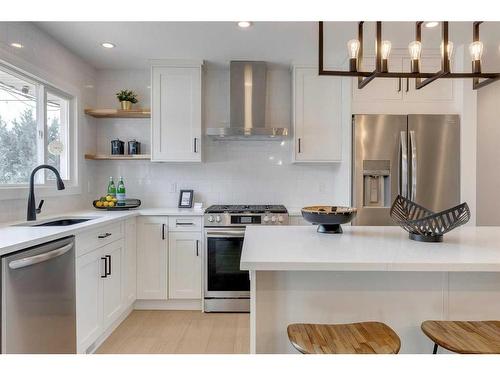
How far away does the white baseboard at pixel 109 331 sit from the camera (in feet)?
7.79

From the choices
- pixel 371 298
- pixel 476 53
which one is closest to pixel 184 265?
pixel 371 298

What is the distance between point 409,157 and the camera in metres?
2.96

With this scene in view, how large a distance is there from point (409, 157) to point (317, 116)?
0.97 m

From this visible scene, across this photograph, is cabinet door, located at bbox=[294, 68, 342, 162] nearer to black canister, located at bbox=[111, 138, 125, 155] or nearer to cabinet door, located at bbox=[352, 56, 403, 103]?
cabinet door, located at bbox=[352, 56, 403, 103]

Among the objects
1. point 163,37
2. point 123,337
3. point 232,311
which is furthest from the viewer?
point 232,311

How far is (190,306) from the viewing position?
10.8 feet

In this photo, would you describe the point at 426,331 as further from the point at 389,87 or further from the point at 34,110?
the point at 34,110

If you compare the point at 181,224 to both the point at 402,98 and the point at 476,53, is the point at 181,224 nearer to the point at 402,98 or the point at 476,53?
the point at 402,98

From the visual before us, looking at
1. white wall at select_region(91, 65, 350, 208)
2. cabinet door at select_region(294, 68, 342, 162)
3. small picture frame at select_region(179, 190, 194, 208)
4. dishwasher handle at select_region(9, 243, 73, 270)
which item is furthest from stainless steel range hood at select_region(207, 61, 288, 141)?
dishwasher handle at select_region(9, 243, 73, 270)

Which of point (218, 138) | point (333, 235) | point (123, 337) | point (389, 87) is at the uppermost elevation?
point (389, 87)

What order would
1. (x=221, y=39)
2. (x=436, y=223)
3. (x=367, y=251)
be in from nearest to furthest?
(x=367, y=251), (x=436, y=223), (x=221, y=39)

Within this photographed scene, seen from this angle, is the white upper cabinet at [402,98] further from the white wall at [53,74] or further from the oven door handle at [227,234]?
the white wall at [53,74]
